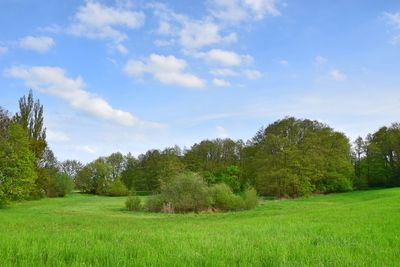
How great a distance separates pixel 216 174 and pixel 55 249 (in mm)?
84800

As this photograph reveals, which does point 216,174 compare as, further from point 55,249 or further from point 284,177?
point 55,249

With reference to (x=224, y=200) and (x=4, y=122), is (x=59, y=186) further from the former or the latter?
(x=224, y=200)

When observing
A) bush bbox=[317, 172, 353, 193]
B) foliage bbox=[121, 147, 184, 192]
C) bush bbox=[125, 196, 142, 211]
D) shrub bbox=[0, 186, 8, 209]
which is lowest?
bush bbox=[125, 196, 142, 211]

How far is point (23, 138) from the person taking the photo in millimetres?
49969

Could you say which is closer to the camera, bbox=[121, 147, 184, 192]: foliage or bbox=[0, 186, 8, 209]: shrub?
bbox=[0, 186, 8, 209]: shrub

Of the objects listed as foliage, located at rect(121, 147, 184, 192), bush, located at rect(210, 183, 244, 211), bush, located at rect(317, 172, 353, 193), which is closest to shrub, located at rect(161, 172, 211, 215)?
bush, located at rect(210, 183, 244, 211)

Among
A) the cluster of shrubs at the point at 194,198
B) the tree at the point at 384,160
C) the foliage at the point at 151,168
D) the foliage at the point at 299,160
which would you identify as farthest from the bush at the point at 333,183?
the cluster of shrubs at the point at 194,198

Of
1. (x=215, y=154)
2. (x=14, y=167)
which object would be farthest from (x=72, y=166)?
(x=14, y=167)

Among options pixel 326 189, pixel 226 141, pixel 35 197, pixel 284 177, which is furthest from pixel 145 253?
pixel 226 141

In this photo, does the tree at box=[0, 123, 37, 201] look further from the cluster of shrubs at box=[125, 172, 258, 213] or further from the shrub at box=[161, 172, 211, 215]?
the shrub at box=[161, 172, 211, 215]

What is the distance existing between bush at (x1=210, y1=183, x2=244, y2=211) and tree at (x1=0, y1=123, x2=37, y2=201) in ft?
72.2

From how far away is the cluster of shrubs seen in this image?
46531 mm

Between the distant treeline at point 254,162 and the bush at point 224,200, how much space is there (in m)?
7.04

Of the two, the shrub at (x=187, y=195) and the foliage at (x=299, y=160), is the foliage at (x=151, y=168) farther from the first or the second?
the shrub at (x=187, y=195)
